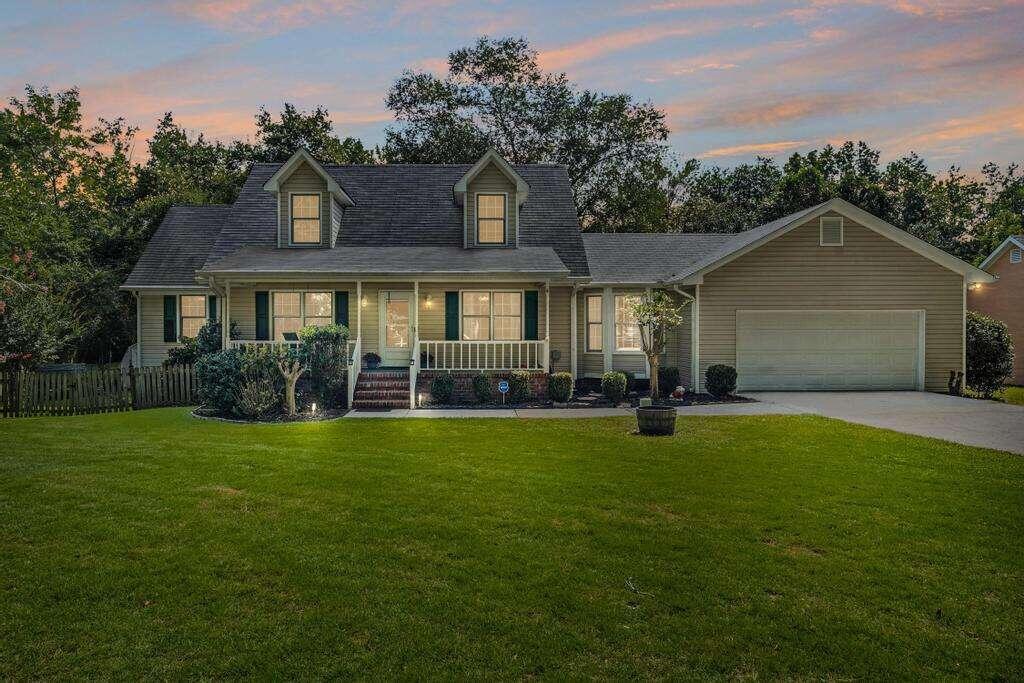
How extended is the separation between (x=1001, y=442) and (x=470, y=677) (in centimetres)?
1096

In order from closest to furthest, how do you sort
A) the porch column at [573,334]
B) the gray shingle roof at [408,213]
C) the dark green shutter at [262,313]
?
the dark green shutter at [262,313] < the porch column at [573,334] < the gray shingle roof at [408,213]

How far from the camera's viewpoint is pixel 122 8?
45.7ft

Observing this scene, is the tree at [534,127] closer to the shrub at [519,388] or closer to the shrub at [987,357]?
the shrub at [987,357]

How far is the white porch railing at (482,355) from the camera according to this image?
16578 mm

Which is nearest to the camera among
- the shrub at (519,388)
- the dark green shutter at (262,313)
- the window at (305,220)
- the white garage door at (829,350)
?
the shrub at (519,388)

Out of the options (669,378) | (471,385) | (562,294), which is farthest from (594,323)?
(471,385)

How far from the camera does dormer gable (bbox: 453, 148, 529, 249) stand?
1870cm

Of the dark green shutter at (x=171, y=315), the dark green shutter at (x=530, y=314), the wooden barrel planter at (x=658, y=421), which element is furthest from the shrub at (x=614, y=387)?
the dark green shutter at (x=171, y=315)

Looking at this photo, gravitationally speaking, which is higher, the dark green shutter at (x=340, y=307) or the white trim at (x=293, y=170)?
the white trim at (x=293, y=170)

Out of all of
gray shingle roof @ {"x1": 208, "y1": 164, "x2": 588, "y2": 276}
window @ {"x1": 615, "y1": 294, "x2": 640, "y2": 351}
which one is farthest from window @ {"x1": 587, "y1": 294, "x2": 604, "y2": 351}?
gray shingle roof @ {"x1": 208, "y1": 164, "x2": 588, "y2": 276}

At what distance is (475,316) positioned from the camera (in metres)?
17.8

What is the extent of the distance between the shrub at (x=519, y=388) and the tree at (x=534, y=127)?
66.1ft

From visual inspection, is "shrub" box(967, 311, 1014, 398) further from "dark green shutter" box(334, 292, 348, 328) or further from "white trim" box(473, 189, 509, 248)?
"dark green shutter" box(334, 292, 348, 328)

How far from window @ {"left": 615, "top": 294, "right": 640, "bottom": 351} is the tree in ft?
51.8
